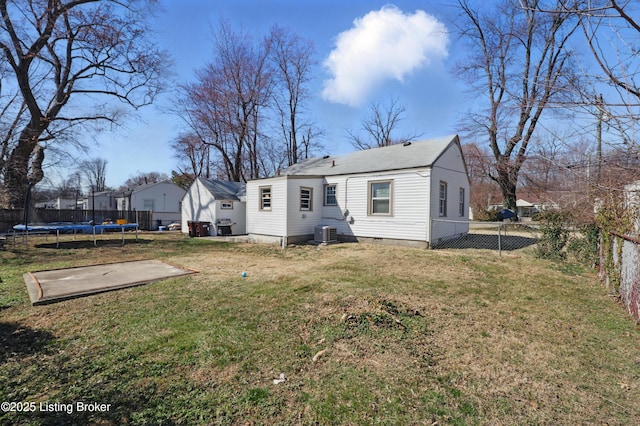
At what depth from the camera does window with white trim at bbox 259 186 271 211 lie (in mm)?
13594

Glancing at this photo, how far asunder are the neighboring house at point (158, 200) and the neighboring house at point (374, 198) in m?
19.9

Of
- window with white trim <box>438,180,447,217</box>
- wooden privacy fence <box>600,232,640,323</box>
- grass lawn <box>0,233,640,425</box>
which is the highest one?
window with white trim <box>438,180,447,217</box>

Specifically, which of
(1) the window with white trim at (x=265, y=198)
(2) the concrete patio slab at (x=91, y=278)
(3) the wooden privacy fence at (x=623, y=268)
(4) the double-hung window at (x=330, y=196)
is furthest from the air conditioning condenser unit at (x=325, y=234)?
(3) the wooden privacy fence at (x=623, y=268)

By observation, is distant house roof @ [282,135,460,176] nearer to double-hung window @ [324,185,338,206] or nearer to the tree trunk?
double-hung window @ [324,185,338,206]

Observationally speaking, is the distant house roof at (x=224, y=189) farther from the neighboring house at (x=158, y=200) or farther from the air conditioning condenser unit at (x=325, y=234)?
the neighboring house at (x=158, y=200)

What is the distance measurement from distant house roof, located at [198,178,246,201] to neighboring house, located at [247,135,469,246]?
338 centimetres

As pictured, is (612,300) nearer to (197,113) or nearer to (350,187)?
(350,187)

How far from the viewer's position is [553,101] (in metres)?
2.37

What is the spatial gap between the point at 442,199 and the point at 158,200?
100 ft

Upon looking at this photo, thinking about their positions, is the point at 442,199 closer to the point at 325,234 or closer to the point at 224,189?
the point at 325,234

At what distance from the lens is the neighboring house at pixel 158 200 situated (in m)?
30.4

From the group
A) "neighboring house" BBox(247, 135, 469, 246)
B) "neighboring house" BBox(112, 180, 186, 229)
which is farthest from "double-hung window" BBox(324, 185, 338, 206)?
"neighboring house" BBox(112, 180, 186, 229)

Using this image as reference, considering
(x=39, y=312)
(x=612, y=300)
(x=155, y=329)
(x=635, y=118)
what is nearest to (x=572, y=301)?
(x=612, y=300)

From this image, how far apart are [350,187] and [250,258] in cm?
554
